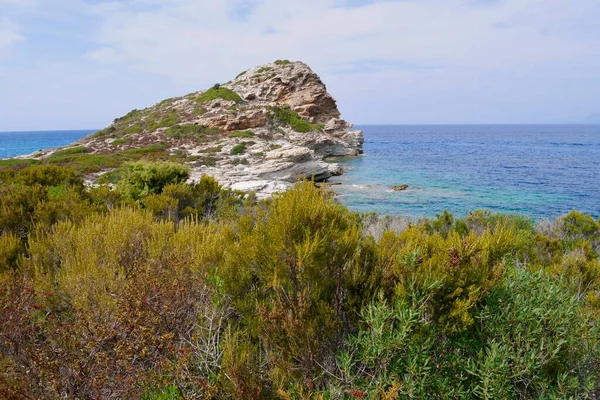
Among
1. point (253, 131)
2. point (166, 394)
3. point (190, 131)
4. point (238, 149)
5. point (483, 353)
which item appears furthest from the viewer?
point (253, 131)

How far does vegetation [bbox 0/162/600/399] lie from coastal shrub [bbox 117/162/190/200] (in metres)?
10.6

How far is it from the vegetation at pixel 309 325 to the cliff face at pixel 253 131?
15.0 meters

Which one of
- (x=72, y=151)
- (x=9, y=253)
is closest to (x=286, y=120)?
(x=72, y=151)

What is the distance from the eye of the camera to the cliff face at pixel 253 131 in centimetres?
3381

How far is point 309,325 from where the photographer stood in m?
3.62

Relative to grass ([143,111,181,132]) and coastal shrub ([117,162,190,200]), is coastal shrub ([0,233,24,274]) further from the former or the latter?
grass ([143,111,181,132])

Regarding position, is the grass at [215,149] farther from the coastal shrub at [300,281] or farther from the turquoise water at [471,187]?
the coastal shrub at [300,281]

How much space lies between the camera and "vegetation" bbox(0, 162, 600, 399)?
3221 mm

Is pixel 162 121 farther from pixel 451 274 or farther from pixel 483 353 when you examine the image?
pixel 483 353

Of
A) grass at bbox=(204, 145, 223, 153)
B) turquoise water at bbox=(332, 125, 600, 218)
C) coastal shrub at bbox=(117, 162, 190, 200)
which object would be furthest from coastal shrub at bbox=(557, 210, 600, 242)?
grass at bbox=(204, 145, 223, 153)

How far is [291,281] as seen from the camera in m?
3.94

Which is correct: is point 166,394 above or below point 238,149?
below

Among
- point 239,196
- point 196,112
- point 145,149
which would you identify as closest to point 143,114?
point 196,112

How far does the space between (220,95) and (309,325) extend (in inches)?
2326
